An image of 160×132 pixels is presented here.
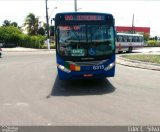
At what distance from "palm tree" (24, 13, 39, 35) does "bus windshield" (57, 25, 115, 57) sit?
65053mm

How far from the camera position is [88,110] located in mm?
7688

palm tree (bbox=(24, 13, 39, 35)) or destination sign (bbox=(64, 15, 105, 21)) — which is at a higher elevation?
palm tree (bbox=(24, 13, 39, 35))

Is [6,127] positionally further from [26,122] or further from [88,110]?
[88,110]

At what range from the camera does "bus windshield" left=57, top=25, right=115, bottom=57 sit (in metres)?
10.7

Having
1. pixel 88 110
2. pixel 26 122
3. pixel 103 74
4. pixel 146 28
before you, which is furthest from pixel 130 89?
pixel 146 28

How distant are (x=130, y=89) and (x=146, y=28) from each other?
8452 centimetres

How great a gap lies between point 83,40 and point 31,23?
66029mm

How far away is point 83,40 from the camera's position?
35.3ft

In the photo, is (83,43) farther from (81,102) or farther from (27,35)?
(27,35)

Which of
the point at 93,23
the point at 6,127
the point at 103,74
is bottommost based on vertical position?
the point at 6,127

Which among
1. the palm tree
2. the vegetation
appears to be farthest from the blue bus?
the palm tree

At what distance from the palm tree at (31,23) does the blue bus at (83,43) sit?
6497 cm

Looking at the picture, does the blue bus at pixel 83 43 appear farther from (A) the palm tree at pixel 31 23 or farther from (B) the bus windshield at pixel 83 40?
(A) the palm tree at pixel 31 23

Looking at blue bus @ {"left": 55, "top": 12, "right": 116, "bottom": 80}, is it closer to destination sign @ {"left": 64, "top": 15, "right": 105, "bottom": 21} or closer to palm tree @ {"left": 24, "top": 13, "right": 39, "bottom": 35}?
destination sign @ {"left": 64, "top": 15, "right": 105, "bottom": 21}
